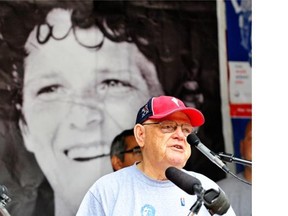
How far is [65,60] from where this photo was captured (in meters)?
5.94

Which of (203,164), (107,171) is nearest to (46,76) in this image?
(107,171)

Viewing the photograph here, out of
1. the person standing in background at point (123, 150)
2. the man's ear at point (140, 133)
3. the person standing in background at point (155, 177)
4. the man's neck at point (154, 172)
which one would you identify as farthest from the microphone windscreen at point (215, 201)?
the person standing in background at point (123, 150)

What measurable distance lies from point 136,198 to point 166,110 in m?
0.44

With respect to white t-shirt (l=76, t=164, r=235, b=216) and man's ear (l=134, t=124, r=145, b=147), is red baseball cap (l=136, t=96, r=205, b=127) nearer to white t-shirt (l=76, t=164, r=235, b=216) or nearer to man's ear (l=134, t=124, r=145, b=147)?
man's ear (l=134, t=124, r=145, b=147)

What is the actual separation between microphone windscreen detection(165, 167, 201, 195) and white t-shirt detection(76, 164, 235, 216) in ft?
1.14

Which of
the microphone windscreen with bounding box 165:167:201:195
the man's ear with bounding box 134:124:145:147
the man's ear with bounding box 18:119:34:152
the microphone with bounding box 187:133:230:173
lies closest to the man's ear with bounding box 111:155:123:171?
the man's ear with bounding box 18:119:34:152

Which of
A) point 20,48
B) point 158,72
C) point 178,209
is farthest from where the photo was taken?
point 158,72

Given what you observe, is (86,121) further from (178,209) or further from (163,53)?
(178,209)

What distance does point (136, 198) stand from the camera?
4039 mm

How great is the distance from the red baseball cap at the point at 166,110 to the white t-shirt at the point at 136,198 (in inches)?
11.2

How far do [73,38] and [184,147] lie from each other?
2.08m

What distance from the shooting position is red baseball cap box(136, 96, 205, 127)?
414 cm

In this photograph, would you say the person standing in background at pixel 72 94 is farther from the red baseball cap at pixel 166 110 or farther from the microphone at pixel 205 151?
the microphone at pixel 205 151

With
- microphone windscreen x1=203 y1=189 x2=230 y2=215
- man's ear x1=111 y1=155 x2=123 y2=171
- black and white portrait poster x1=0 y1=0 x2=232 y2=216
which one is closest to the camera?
microphone windscreen x1=203 y1=189 x2=230 y2=215
